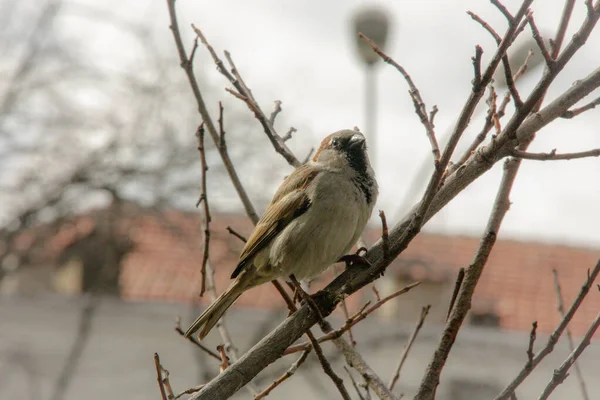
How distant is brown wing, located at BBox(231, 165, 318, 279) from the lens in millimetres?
3572

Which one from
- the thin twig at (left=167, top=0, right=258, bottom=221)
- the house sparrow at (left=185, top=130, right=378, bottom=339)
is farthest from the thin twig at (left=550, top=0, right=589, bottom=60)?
the house sparrow at (left=185, top=130, right=378, bottom=339)

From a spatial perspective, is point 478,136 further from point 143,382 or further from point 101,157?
point 143,382

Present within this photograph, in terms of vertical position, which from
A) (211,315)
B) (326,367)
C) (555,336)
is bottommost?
(555,336)

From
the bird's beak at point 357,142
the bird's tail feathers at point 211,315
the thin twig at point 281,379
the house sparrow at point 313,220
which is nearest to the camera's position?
the thin twig at point 281,379

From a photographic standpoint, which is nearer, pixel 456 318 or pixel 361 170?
Answer: pixel 456 318

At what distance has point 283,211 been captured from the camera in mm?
3668

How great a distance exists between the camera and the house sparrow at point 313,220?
3357mm

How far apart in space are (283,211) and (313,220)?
8.7 inches

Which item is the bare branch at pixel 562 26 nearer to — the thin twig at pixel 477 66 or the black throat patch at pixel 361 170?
the thin twig at pixel 477 66

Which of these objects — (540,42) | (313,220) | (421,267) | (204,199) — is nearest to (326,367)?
(204,199)

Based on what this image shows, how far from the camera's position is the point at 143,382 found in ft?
49.7

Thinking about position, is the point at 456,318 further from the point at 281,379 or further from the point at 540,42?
the point at 540,42

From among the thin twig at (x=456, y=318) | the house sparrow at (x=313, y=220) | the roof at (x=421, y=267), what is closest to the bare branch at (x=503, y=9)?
the thin twig at (x=456, y=318)

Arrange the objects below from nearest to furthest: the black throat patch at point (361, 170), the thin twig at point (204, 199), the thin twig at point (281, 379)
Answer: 1. the thin twig at point (281, 379)
2. the thin twig at point (204, 199)
3. the black throat patch at point (361, 170)
